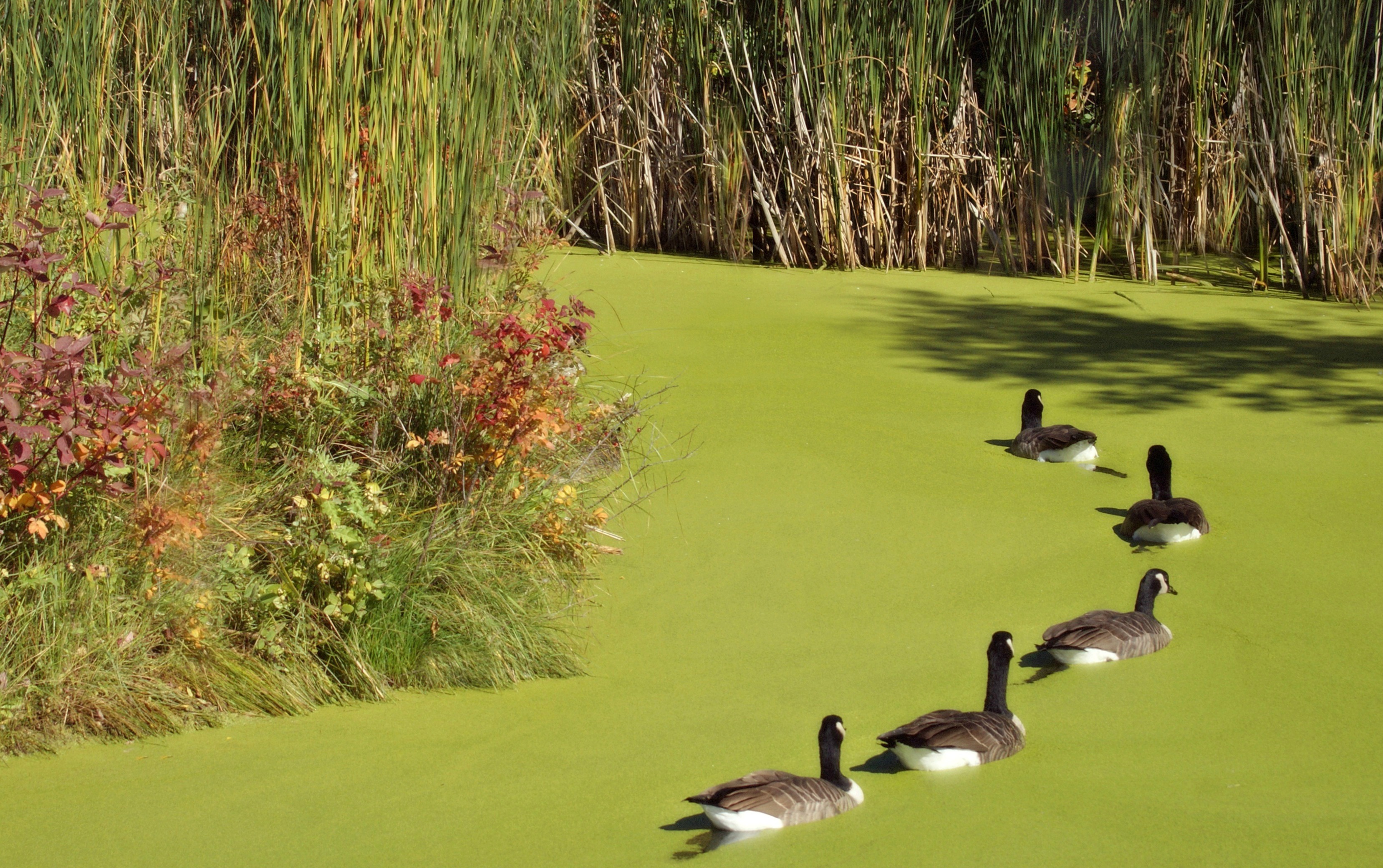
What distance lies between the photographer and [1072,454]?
16.4 feet

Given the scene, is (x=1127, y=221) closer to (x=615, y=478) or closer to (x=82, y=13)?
(x=615, y=478)

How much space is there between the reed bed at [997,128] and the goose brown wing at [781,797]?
4731 millimetres

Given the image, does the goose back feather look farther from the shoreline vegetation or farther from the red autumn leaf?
the red autumn leaf

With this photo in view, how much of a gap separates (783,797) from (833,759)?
0.57 ft

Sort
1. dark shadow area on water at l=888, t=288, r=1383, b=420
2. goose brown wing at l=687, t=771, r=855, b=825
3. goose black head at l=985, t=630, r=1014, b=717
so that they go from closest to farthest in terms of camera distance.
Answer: goose brown wing at l=687, t=771, r=855, b=825 → goose black head at l=985, t=630, r=1014, b=717 → dark shadow area on water at l=888, t=288, r=1383, b=420

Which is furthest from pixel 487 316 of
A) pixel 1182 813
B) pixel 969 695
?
pixel 1182 813

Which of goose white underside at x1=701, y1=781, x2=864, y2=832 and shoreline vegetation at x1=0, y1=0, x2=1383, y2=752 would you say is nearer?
goose white underside at x1=701, y1=781, x2=864, y2=832

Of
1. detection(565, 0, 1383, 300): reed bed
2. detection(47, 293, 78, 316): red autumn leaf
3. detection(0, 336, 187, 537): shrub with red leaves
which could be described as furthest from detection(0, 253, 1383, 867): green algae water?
detection(565, 0, 1383, 300): reed bed

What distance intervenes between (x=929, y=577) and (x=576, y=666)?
112 centimetres

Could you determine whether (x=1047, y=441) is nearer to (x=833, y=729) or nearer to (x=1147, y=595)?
(x=1147, y=595)

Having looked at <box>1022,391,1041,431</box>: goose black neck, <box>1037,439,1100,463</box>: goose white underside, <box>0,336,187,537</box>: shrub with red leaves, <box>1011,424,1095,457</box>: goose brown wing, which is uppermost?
<box>0,336,187,537</box>: shrub with red leaves

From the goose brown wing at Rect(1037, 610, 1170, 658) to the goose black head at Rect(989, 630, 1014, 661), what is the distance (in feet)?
1.04

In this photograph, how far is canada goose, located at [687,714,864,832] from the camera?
2.72 metres

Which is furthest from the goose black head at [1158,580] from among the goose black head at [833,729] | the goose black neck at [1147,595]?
the goose black head at [833,729]
